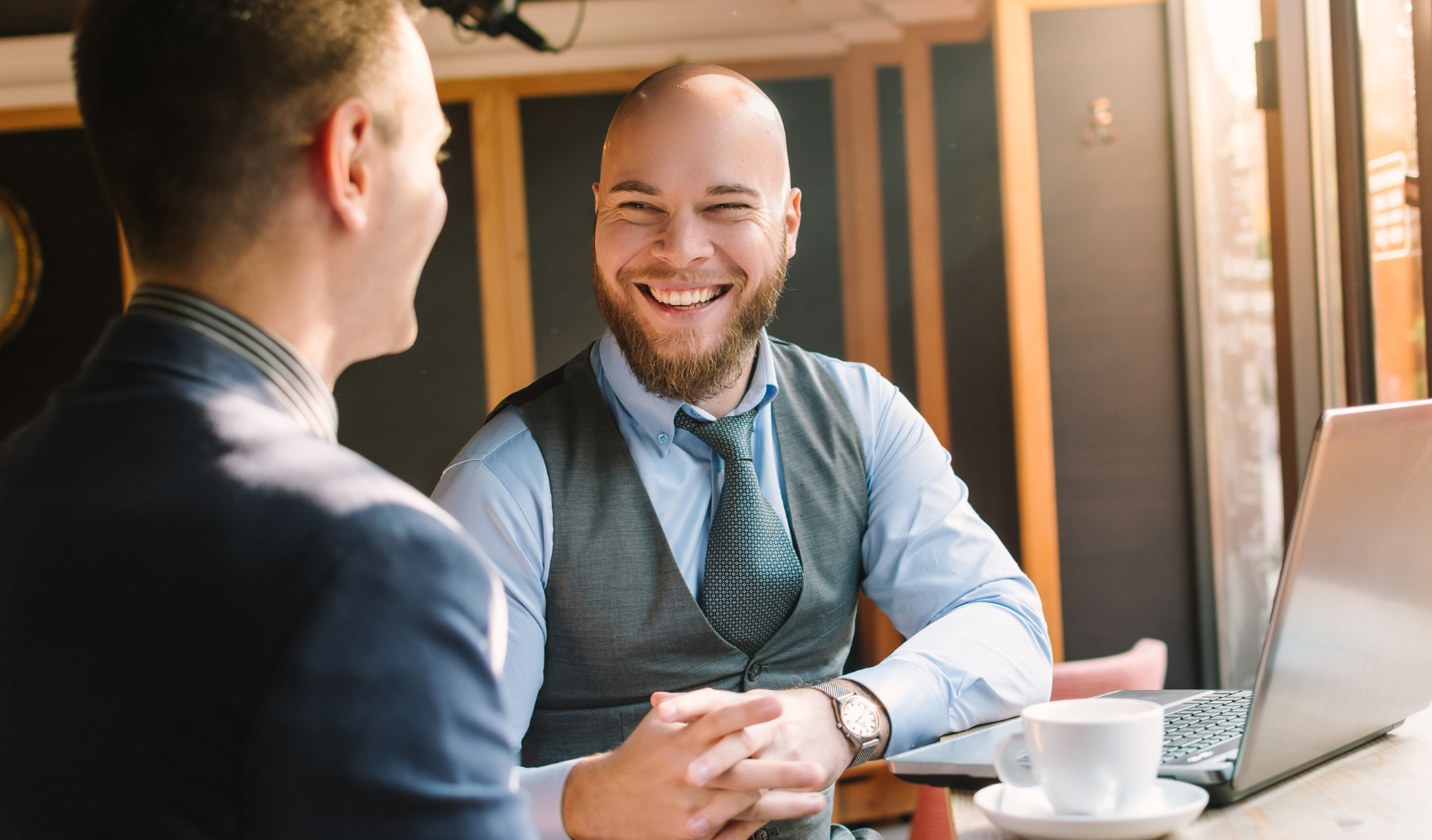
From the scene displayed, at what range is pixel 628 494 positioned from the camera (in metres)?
1.37

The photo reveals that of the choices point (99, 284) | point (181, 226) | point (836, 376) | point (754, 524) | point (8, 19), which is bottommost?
point (754, 524)

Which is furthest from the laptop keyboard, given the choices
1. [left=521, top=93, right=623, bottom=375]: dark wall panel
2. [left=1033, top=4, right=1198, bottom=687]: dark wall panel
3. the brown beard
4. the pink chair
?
[left=521, top=93, right=623, bottom=375]: dark wall panel

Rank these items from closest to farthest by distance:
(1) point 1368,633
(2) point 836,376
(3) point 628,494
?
(1) point 1368,633
(3) point 628,494
(2) point 836,376

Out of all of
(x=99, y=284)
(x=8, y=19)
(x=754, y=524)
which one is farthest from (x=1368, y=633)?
(x=8, y=19)

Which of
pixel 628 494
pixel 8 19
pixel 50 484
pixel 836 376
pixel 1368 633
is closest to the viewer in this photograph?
pixel 50 484

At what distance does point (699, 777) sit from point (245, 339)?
1.84 ft

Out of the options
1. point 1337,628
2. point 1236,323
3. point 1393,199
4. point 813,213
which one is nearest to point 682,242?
point 1337,628

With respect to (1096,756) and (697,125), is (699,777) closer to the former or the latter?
(1096,756)

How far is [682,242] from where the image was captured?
152cm

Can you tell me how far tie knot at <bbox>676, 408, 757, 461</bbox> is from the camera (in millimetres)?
1433

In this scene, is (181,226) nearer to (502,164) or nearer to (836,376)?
(836,376)

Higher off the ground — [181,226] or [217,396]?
[181,226]

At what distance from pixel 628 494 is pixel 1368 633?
2.69 ft

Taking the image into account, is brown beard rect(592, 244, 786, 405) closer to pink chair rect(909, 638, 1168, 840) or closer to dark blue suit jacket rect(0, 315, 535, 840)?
dark blue suit jacket rect(0, 315, 535, 840)
